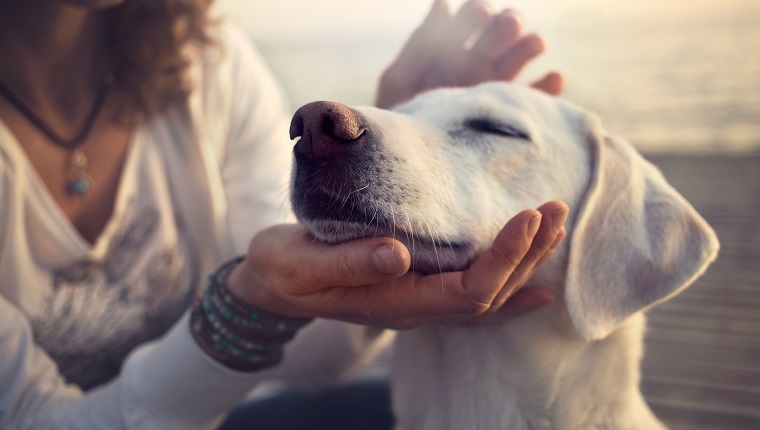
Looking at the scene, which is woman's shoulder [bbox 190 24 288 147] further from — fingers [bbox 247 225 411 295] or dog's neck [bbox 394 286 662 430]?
dog's neck [bbox 394 286 662 430]

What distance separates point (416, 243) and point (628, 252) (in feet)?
1.70

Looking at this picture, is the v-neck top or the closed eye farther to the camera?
the v-neck top

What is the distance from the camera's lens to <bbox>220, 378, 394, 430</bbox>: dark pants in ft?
7.13

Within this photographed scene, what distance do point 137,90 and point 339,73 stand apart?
198cm

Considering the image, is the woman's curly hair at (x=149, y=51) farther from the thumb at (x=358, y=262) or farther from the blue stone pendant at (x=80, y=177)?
the thumb at (x=358, y=262)

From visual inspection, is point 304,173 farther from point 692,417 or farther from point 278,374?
point 692,417

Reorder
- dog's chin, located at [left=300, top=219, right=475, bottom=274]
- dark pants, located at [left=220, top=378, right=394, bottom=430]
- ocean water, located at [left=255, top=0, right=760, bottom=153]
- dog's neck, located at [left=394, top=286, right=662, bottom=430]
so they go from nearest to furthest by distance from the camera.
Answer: dog's chin, located at [left=300, top=219, right=475, bottom=274], dog's neck, located at [left=394, top=286, right=662, bottom=430], dark pants, located at [left=220, top=378, right=394, bottom=430], ocean water, located at [left=255, top=0, right=760, bottom=153]

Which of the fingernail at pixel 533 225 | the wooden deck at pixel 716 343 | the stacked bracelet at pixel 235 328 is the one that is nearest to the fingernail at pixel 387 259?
the fingernail at pixel 533 225

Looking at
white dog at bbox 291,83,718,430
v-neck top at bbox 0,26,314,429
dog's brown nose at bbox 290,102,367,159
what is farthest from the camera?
v-neck top at bbox 0,26,314,429

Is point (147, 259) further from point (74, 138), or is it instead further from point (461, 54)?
point (461, 54)

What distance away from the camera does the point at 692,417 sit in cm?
246

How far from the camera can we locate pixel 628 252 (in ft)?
4.76

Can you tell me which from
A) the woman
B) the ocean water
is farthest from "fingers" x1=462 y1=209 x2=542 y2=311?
the ocean water

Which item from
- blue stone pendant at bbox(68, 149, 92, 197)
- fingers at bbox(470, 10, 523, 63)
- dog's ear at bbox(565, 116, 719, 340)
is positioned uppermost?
fingers at bbox(470, 10, 523, 63)
